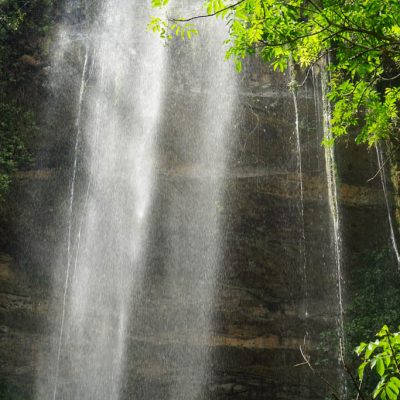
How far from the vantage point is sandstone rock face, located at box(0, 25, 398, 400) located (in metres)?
8.72

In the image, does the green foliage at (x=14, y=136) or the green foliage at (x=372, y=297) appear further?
the green foliage at (x=14, y=136)

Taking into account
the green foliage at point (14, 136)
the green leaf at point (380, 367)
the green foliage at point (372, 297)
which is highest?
the green foliage at point (14, 136)

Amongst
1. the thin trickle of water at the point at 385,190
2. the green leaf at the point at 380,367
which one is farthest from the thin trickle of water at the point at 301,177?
the green leaf at the point at 380,367

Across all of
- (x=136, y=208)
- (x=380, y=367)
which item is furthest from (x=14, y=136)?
(x=380, y=367)

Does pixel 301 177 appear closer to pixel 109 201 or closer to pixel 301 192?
pixel 301 192

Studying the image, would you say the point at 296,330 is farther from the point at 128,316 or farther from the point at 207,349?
the point at 128,316

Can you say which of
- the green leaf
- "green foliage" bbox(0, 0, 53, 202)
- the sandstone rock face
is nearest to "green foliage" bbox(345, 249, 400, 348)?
the sandstone rock face

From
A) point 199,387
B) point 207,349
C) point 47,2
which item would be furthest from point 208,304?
point 47,2

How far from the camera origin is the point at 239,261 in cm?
945

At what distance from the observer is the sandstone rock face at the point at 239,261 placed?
872cm

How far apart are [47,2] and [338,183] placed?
25.9ft

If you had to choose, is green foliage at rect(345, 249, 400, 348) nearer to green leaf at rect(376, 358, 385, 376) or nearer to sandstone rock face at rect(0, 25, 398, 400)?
sandstone rock face at rect(0, 25, 398, 400)

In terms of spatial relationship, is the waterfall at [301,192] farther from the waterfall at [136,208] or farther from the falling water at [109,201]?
the falling water at [109,201]

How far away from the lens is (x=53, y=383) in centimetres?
→ 859
